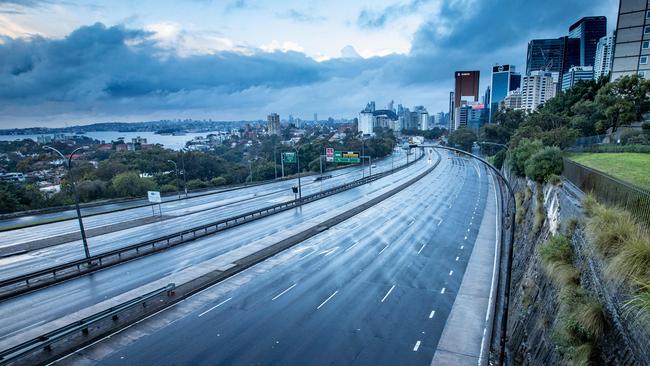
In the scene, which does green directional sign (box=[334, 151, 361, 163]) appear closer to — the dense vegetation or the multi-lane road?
the multi-lane road

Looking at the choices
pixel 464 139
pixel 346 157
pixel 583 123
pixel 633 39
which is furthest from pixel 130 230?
pixel 464 139

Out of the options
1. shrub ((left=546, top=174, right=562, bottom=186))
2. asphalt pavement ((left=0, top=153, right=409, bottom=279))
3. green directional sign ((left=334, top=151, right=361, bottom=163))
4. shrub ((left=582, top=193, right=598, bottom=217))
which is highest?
shrub ((left=582, top=193, right=598, bottom=217))

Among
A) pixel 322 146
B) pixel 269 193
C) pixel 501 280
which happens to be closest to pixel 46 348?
pixel 501 280

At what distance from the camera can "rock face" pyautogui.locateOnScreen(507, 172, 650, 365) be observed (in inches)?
289

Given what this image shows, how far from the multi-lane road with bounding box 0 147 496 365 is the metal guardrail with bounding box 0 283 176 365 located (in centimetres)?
113

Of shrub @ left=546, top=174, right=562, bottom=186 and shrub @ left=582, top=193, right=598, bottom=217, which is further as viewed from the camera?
shrub @ left=546, top=174, right=562, bottom=186

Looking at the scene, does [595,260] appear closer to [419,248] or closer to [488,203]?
[419,248]

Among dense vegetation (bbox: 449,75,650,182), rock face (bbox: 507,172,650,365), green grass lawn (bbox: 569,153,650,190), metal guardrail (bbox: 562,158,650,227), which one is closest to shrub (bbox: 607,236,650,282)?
rock face (bbox: 507,172,650,365)

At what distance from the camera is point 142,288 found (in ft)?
66.6

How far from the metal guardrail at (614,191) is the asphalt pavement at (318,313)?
8643 millimetres

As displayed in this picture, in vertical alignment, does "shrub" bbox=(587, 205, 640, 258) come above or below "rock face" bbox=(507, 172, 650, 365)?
above

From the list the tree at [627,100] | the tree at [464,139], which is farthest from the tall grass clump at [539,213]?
the tree at [464,139]

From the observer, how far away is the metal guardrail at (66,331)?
→ 13227 mm

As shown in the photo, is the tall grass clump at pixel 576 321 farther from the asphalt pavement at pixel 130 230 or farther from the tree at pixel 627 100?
the tree at pixel 627 100
